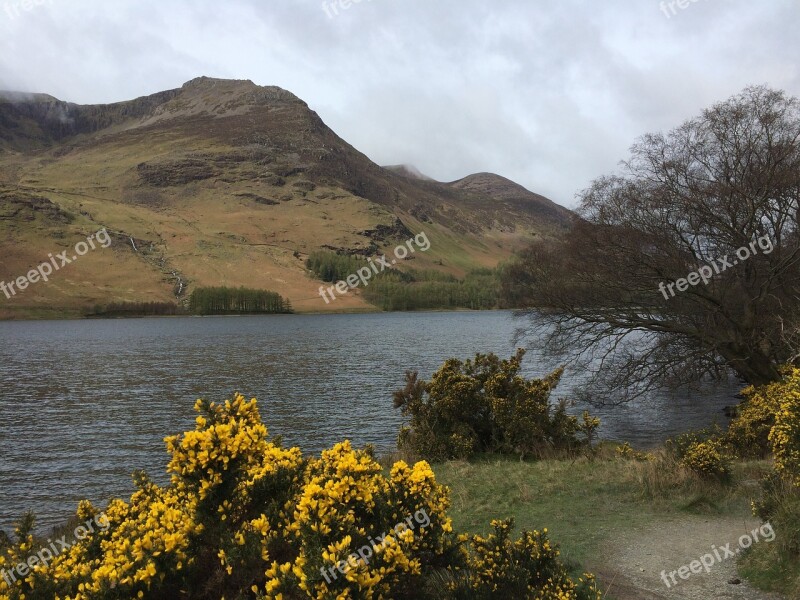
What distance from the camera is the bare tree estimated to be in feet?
58.3

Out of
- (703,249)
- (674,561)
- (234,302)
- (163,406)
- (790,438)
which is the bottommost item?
(674,561)

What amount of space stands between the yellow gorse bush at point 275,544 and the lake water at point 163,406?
14053 mm

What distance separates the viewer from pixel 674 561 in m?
7.65

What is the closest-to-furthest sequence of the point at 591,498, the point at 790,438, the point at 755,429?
1. the point at 790,438
2. the point at 591,498
3. the point at 755,429

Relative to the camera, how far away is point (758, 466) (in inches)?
461

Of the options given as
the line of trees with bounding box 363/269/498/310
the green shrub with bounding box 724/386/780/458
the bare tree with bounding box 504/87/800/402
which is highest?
the line of trees with bounding box 363/269/498/310

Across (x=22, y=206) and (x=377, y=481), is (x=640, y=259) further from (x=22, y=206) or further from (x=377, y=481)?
(x=22, y=206)

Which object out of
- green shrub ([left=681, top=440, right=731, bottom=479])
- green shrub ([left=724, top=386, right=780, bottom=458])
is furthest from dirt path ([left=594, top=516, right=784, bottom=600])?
green shrub ([left=724, top=386, right=780, bottom=458])

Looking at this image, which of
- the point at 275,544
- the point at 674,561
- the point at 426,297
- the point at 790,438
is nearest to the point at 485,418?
the point at 674,561

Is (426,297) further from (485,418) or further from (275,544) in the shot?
(275,544)

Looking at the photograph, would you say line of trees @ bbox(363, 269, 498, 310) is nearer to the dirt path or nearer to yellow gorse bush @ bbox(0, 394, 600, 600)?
the dirt path

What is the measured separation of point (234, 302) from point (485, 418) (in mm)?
152374

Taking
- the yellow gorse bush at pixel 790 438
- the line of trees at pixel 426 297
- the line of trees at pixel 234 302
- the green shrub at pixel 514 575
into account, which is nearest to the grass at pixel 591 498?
the yellow gorse bush at pixel 790 438

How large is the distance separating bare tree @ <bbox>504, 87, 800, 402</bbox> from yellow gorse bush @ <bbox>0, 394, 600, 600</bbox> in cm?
1554
